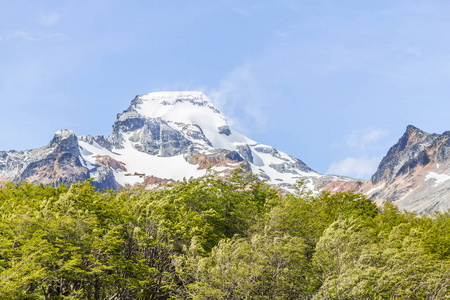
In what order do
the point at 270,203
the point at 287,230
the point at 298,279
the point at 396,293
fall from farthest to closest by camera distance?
the point at 270,203 → the point at 287,230 → the point at 298,279 → the point at 396,293

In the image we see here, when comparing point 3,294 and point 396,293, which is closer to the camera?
point 3,294

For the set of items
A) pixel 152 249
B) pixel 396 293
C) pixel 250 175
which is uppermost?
pixel 250 175

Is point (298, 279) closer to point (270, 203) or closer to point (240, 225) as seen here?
point (240, 225)

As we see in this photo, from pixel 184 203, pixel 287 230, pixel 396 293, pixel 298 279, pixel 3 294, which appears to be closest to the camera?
pixel 3 294

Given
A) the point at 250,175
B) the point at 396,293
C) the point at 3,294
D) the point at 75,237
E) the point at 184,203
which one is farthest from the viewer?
the point at 250,175

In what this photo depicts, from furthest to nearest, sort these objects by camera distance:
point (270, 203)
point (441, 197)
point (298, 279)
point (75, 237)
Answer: point (441, 197)
point (270, 203)
point (298, 279)
point (75, 237)

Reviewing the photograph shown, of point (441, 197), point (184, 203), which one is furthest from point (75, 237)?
point (441, 197)

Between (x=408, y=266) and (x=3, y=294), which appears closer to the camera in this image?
(x=3, y=294)

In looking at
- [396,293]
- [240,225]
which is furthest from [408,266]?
[240,225]

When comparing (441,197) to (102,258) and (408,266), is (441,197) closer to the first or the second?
(408,266)

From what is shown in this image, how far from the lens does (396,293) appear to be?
2503 centimetres

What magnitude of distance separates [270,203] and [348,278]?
1932 cm

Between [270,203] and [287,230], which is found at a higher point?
[270,203]

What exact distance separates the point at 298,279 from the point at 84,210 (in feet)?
51.3
